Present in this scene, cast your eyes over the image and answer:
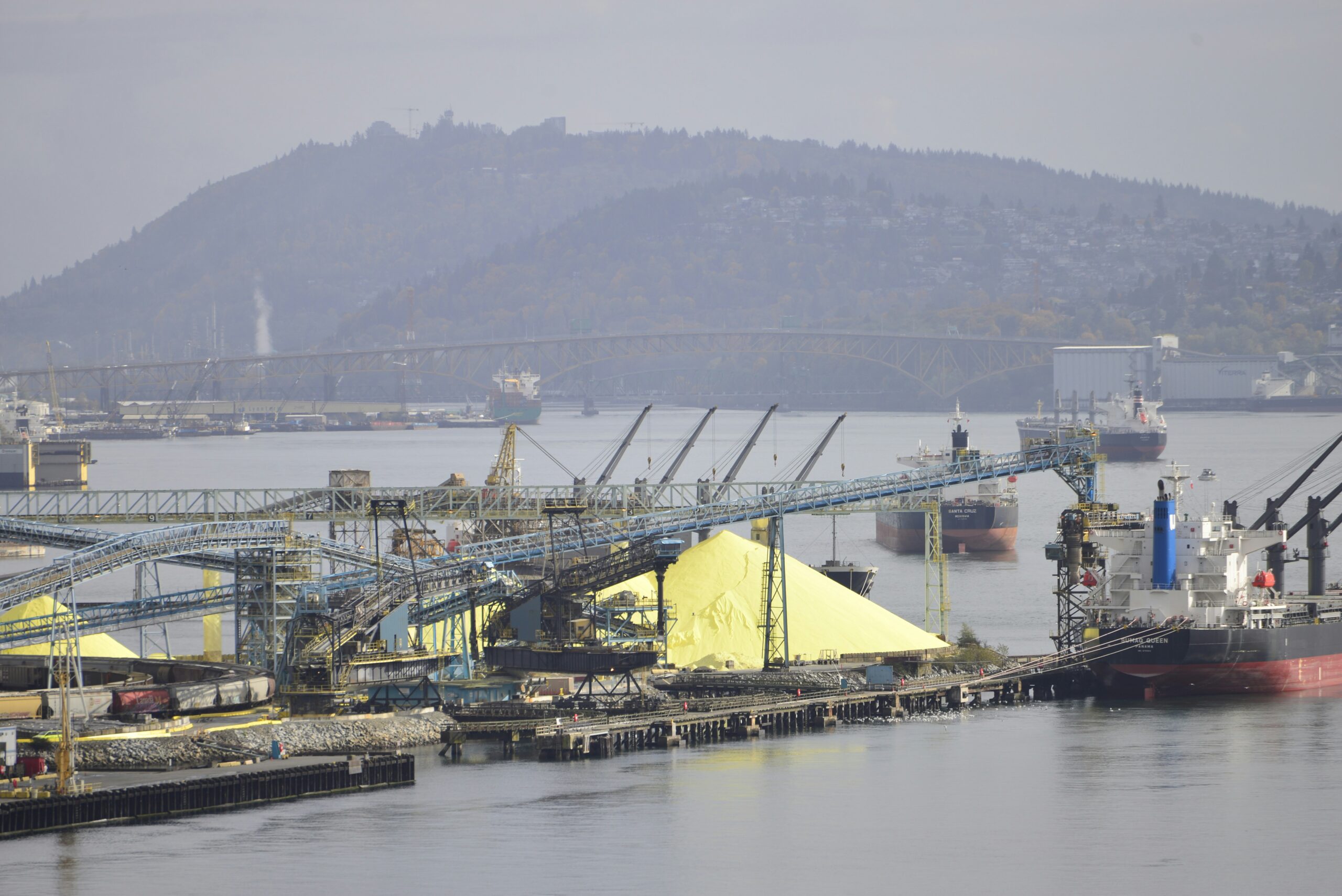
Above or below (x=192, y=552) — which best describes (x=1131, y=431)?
above

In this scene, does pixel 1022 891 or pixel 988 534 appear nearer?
pixel 1022 891

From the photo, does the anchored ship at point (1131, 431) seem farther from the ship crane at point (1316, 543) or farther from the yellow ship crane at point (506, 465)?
the ship crane at point (1316, 543)

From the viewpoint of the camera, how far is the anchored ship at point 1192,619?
178 feet

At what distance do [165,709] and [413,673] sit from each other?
6.91m

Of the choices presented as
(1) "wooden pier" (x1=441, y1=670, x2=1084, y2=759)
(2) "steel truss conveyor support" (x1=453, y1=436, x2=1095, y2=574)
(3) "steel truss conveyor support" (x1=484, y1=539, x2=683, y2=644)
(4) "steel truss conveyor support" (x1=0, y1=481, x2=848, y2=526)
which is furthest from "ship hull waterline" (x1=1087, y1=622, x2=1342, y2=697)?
(3) "steel truss conveyor support" (x1=484, y1=539, x2=683, y2=644)

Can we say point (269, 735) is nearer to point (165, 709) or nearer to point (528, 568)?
point (165, 709)

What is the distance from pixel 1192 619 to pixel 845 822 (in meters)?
19.9

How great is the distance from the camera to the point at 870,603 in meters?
58.4

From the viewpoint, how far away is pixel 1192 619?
180 ft

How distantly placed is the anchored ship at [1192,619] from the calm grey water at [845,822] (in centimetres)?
97

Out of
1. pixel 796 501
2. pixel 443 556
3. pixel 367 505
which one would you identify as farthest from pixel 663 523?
pixel 367 505

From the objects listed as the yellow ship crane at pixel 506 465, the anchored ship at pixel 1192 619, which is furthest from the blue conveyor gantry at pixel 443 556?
the yellow ship crane at pixel 506 465

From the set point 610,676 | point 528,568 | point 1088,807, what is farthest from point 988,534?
point 1088,807

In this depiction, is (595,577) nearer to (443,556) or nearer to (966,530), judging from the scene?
(443,556)
